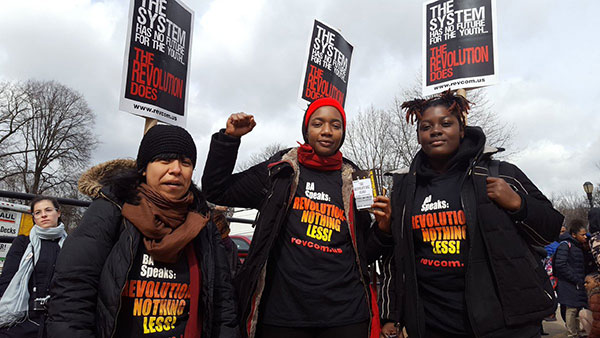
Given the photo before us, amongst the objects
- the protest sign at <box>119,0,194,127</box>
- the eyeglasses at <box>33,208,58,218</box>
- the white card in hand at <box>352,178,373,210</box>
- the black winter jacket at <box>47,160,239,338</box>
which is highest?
the protest sign at <box>119,0,194,127</box>

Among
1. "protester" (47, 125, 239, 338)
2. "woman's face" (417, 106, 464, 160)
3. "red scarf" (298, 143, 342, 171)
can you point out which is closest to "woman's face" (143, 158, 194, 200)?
"protester" (47, 125, 239, 338)

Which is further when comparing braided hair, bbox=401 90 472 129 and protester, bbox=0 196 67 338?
protester, bbox=0 196 67 338

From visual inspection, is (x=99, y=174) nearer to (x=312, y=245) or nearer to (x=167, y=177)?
(x=167, y=177)

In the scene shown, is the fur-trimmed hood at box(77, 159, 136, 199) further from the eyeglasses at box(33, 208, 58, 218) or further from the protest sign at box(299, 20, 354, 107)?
the protest sign at box(299, 20, 354, 107)

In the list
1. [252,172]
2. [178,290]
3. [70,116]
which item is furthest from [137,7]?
[70,116]

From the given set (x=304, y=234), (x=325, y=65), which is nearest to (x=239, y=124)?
(x=304, y=234)

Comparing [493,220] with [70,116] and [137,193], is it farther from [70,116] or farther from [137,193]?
[70,116]

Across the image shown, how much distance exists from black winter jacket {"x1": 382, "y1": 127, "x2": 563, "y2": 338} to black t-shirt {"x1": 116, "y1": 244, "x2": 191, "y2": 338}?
49.8 inches

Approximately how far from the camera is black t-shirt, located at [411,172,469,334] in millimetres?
2158

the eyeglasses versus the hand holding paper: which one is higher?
the hand holding paper

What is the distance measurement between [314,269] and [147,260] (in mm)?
893

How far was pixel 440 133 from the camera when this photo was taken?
→ 240 centimetres

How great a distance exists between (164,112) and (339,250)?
1.91 m

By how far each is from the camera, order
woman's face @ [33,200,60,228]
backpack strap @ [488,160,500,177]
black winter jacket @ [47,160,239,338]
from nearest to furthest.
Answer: black winter jacket @ [47,160,239,338], backpack strap @ [488,160,500,177], woman's face @ [33,200,60,228]
